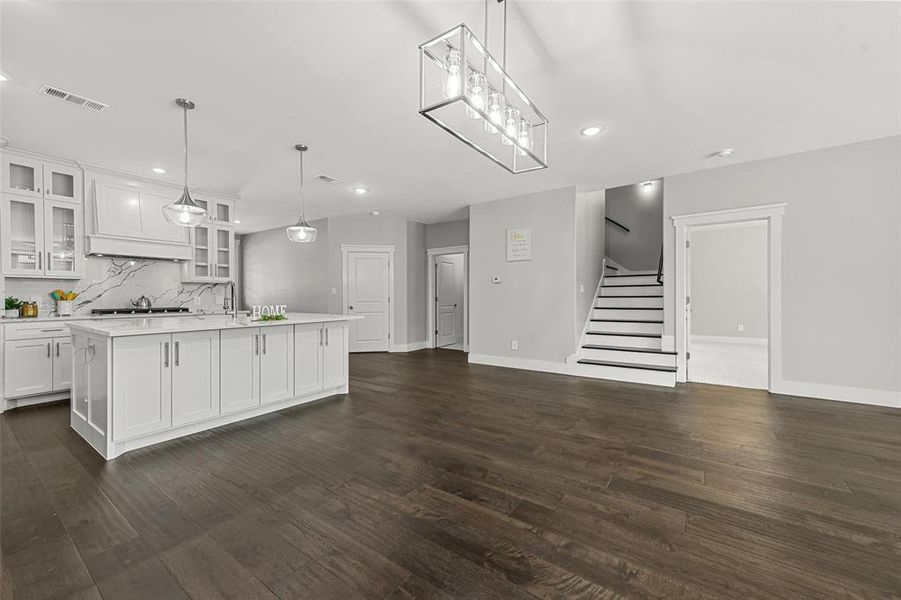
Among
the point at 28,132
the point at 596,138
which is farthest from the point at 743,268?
the point at 28,132

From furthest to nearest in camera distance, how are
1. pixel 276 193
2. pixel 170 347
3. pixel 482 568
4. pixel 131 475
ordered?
pixel 276 193 < pixel 170 347 < pixel 131 475 < pixel 482 568

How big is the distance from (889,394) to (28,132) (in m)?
8.72

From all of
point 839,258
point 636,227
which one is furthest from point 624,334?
point 636,227

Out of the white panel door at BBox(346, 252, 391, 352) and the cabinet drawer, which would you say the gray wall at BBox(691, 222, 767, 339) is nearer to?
the white panel door at BBox(346, 252, 391, 352)

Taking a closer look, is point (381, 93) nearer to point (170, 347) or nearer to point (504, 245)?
point (170, 347)

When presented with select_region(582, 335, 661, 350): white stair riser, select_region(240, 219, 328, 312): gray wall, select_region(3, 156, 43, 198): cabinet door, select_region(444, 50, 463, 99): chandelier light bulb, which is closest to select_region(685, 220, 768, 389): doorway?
select_region(582, 335, 661, 350): white stair riser

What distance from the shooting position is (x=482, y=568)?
1546 millimetres

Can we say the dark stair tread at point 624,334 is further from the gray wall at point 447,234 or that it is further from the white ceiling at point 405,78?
the gray wall at point 447,234

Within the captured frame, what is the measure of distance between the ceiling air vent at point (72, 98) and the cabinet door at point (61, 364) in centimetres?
259

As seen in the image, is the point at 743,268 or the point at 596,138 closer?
the point at 596,138

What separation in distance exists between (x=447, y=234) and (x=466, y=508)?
6403 millimetres

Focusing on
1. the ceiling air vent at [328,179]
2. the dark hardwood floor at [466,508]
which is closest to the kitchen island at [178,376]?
the dark hardwood floor at [466,508]

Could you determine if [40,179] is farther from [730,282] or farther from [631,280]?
[730,282]

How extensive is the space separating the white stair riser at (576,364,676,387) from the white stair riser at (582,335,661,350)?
1.83 ft
